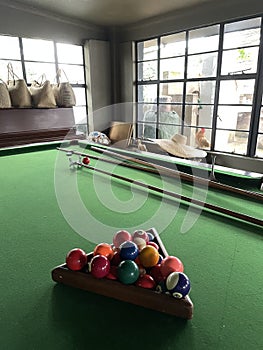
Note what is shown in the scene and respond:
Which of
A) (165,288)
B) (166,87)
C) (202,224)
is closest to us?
(165,288)

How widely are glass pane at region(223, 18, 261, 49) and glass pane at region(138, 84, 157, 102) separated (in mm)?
1632

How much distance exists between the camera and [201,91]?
4734 mm

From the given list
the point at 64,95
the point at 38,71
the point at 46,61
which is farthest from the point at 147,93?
the point at 38,71

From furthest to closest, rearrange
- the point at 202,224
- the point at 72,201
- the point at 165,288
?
the point at 72,201 → the point at 202,224 → the point at 165,288

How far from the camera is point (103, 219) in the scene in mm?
1422

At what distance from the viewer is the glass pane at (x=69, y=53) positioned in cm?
507

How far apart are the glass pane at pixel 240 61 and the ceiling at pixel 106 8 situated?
925 mm

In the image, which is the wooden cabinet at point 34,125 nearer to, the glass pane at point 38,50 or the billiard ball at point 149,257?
the glass pane at point 38,50

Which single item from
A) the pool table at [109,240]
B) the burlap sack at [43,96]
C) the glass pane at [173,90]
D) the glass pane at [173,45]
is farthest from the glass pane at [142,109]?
the pool table at [109,240]

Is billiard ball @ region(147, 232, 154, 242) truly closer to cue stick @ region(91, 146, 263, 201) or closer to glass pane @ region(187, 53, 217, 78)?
cue stick @ region(91, 146, 263, 201)

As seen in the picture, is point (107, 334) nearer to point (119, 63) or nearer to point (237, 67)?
point (237, 67)

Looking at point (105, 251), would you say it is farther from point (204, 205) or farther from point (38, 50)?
point (38, 50)

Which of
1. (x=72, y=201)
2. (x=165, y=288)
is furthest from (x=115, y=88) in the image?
(x=165, y=288)

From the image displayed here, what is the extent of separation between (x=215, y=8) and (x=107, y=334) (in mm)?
4762
